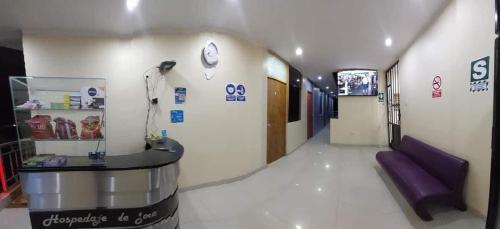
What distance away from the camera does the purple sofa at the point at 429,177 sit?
2.64 m

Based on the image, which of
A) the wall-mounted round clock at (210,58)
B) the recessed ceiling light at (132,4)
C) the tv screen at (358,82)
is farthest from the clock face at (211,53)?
the tv screen at (358,82)

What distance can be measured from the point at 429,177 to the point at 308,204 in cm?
168

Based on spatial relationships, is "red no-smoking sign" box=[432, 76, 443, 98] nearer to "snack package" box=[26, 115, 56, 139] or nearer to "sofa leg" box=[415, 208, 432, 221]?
"sofa leg" box=[415, 208, 432, 221]

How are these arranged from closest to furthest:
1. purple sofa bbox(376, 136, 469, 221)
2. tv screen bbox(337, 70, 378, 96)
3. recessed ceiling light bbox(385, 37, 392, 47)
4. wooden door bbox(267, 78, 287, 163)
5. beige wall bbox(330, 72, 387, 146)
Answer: purple sofa bbox(376, 136, 469, 221), recessed ceiling light bbox(385, 37, 392, 47), wooden door bbox(267, 78, 287, 163), tv screen bbox(337, 70, 378, 96), beige wall bbox(330, 72, 387, 146)

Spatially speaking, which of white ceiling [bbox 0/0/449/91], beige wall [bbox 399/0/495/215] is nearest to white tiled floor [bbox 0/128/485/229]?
beige wall [bbox 399/0/495/215]

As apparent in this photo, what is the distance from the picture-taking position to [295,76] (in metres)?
7.33

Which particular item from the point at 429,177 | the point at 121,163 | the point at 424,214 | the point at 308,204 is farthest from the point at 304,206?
the point at 121,163

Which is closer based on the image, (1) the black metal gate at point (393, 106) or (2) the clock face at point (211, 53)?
(2) the clock face at point (211, 53)

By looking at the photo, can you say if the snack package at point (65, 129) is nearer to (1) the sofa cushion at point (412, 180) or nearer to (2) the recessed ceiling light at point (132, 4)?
(2) the recessed ceiling light at point (132, 4)

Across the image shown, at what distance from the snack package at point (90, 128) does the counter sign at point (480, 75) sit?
4.45 metres

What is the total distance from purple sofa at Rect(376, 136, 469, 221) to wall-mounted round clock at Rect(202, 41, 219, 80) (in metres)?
3.34

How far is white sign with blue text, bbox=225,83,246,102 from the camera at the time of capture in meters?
4.12

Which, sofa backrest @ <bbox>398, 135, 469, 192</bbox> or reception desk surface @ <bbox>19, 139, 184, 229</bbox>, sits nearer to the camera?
reception desk surface @ <bbox>19, 139, 184, 229</bbox>

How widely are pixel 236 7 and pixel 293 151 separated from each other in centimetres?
491
